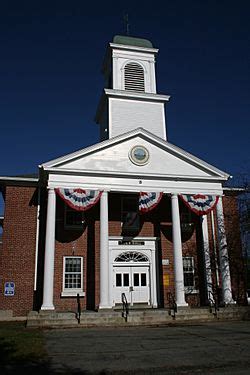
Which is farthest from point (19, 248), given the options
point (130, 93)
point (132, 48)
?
point (132, 48)

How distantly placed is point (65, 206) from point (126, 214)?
354 cm

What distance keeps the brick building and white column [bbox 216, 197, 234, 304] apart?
0.05 meters

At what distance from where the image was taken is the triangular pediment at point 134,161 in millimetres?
20203

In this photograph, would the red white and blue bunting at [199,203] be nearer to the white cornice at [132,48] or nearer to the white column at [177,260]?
the white column at [177,260]

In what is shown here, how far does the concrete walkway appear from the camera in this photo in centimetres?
820

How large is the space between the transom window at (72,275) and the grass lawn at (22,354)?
25.7 ft

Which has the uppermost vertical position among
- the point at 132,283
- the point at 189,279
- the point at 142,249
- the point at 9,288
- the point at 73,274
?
the point at 142,249

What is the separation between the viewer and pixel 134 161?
69.7 ft

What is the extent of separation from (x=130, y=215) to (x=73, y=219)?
330cm

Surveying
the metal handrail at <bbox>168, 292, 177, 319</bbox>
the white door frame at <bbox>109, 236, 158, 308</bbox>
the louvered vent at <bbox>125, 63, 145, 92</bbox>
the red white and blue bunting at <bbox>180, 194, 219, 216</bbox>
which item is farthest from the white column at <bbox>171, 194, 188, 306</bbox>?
the louvered vent at <bbox>125, 63, 145, 92</bbox>

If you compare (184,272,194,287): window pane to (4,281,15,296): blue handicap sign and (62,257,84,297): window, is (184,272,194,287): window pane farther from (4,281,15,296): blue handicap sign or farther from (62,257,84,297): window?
(4,281,15,296): blue handicap sign

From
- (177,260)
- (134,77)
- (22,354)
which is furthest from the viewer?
(134,77)

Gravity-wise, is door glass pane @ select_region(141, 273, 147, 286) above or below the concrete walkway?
above

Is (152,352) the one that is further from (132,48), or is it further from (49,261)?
(132,48)
